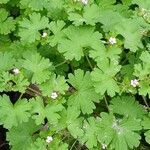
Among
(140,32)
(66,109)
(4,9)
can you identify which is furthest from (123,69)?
(4,9)

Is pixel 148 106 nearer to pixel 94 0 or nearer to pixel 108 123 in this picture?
pixel 108 123

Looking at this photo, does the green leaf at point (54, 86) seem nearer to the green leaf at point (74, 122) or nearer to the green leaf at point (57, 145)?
the green leaf at point (74, 122)

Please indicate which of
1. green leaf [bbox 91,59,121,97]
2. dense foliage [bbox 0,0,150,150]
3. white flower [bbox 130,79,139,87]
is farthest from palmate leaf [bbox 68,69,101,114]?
white flower [bbox 130,79,139,87]

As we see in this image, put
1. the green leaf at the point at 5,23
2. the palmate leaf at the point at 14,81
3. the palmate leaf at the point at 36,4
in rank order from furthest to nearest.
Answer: the green leaf at the point at 5,23 → the palmate leaf at the point at 36,4 → the palmate leaf at the point at 14,81

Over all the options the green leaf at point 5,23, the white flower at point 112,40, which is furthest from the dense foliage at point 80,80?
the green leaf at point 5,23

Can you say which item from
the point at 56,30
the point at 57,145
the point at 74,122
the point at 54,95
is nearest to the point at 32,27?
the point at 56,30

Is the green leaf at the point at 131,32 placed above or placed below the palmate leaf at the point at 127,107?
above

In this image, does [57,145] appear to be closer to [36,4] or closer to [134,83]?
[134,83]
